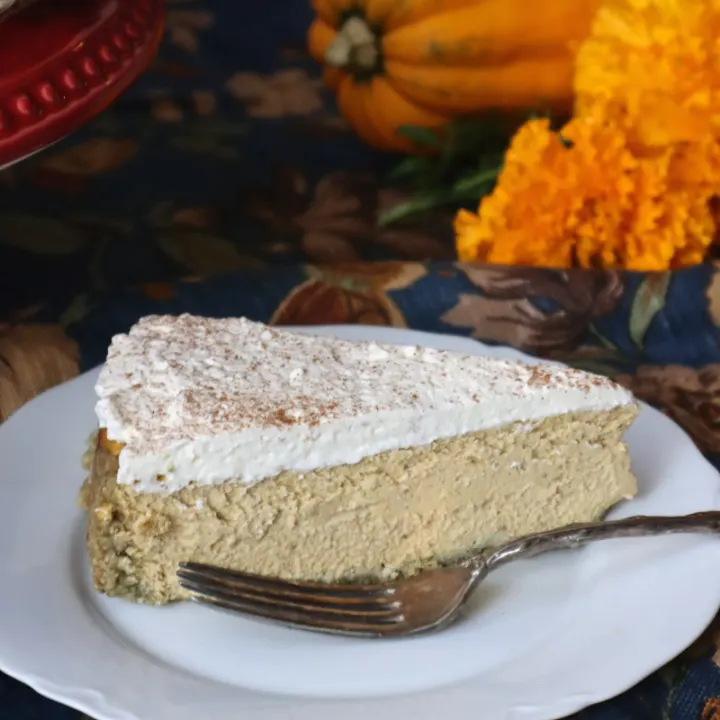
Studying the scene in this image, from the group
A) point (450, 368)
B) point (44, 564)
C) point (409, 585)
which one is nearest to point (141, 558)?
point (44, 564)

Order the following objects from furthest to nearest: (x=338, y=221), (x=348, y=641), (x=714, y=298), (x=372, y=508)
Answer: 1. (x=338, y=221)
2. (x=714, y=298)
3. (x=372, y=508)
4. (x=348, y=641)

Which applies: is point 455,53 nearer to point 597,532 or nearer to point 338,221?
point 338,221

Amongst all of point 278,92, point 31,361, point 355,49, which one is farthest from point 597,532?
point 278,92

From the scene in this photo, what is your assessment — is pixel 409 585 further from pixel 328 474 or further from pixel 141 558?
pixel 141 558

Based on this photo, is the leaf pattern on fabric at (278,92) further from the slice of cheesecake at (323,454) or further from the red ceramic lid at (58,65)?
the slice of cheesecake at (323,454)

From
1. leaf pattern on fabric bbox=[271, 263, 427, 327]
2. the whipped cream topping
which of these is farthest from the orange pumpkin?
the whipped cream topping

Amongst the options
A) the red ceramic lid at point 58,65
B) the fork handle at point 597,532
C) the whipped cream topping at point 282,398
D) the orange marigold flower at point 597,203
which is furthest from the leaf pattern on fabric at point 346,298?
the fork handle at point 597,532
